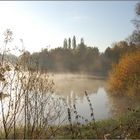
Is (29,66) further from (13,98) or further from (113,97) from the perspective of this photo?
(113,97)

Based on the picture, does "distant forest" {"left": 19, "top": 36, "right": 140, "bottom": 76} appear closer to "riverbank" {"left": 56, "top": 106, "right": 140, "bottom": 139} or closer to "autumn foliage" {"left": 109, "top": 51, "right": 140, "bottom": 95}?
"autumn foliage" {"left": 109, "top": 51, "right": 140, "bottom": 95}

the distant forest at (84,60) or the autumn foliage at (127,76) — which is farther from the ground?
the distant forest at (84,60)

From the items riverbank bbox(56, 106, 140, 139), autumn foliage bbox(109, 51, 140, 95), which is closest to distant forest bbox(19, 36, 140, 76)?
autumn foliage bbox(109, 51, 140, 95)

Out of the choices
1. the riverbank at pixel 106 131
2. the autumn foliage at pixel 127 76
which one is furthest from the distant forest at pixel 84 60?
the riverbank at pixel 106 131

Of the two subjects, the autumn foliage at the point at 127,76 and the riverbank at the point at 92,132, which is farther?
the autumn foliage at the point at 127,76

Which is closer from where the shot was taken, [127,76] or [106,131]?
[106,131]

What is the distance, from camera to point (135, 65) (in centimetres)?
2994

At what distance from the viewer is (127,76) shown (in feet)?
101

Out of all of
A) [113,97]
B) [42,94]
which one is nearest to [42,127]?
[42,94]

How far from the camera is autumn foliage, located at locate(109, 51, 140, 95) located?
94.0ft

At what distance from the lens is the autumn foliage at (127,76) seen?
28.6m

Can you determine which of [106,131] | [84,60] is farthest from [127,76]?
[84,60]

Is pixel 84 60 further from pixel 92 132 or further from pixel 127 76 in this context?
pixel 92 132

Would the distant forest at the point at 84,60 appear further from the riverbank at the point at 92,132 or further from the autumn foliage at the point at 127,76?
the riverbank at the point at 92,132
